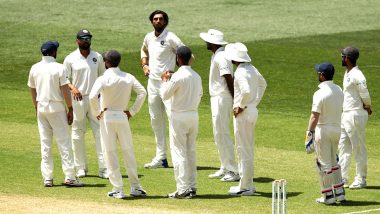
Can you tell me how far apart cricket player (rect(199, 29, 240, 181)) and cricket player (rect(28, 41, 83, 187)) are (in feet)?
9.16

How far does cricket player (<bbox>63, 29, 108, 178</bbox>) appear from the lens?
846 inches

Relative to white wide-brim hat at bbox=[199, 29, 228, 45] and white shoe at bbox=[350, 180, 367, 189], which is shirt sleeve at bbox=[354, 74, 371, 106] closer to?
white shoe at bbox=[350, 180, 367, 189]

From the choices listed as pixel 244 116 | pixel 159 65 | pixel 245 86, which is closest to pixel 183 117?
pixel 244 116

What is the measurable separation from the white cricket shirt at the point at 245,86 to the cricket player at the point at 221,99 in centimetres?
128

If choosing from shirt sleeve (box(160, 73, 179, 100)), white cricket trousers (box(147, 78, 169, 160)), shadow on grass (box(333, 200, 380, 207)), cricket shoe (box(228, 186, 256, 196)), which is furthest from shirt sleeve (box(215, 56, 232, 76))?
shadow on grass (box(333, 200, 380, 207))

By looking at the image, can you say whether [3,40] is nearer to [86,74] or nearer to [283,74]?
[283,74]

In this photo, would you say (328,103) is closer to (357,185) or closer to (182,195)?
(357,185)

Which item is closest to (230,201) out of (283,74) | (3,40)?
(283,74)

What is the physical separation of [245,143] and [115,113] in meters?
2.31

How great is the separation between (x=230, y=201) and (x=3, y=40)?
20469mm

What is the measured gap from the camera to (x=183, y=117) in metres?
19.4

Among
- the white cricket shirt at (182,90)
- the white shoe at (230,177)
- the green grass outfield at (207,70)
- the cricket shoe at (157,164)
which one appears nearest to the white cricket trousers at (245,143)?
the green grass outfield at (207,70)

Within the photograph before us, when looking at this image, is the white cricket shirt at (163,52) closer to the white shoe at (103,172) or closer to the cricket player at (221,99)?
the cricket player at (221,99)

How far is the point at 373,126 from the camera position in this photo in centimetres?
2728
